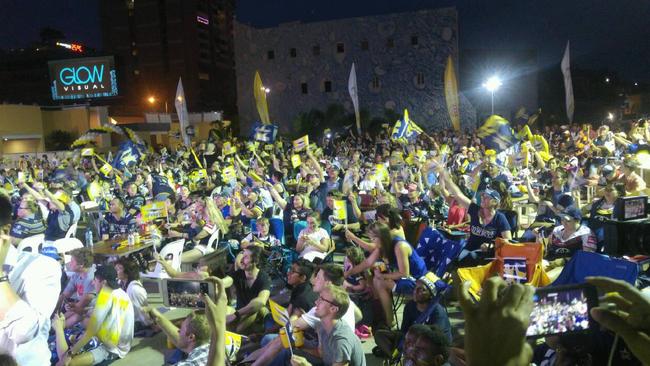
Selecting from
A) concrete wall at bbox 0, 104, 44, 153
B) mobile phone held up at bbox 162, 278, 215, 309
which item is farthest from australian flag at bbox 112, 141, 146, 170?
concrete wall at bbox 0, 104, 44, 153

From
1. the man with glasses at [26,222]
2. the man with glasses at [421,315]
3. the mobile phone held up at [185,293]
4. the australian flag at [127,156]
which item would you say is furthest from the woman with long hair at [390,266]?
the australian flag at [127,156]

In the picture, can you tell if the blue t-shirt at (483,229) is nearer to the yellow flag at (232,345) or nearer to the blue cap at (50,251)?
the yellow flag at (232,345)

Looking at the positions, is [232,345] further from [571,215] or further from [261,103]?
[261,103]

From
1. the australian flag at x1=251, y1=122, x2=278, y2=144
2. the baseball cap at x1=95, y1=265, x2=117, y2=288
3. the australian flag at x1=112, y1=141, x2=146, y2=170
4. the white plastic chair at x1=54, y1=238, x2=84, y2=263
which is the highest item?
the australian flag at x1=251, y1=122, x2=278, y2=144

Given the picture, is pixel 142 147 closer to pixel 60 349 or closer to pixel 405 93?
pixel 60 349

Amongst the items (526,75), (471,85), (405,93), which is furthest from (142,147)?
(526,75)

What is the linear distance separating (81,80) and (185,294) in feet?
108

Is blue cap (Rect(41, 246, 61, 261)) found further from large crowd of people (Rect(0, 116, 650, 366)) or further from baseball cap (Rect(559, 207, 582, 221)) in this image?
baseball cap (Rect(559, 207, 582, 221))

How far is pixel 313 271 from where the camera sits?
5.45 meters

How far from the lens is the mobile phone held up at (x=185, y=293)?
14.5 feet

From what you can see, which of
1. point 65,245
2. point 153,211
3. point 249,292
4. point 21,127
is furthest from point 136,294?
point 21,127

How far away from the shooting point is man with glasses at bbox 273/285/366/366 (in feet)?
12.0

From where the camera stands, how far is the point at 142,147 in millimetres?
15758

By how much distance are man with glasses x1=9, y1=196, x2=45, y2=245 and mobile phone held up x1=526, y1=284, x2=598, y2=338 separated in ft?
25.4
